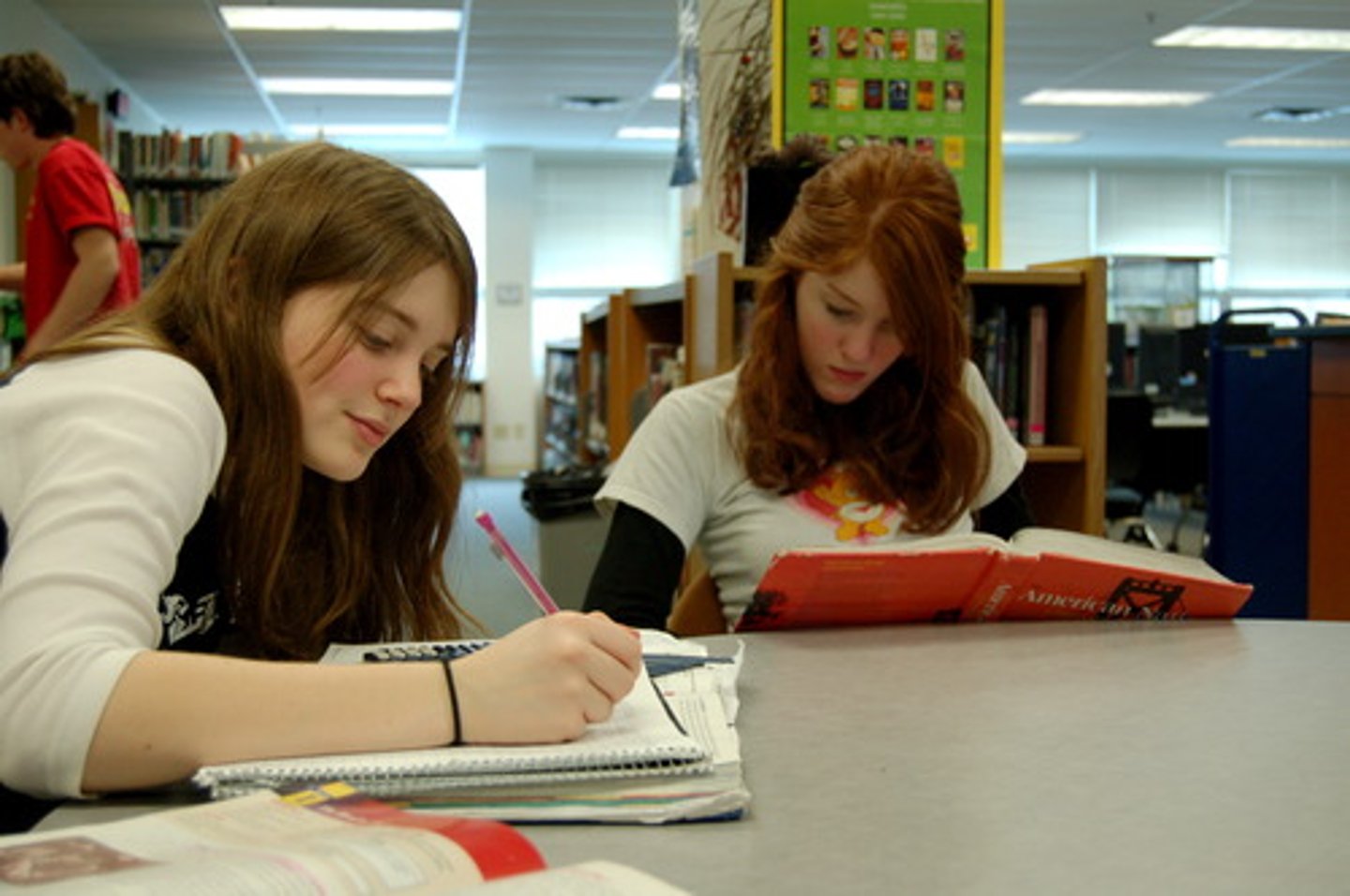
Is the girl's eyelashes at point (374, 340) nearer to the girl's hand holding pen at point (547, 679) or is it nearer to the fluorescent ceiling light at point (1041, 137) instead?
the girl's hand holding pen at point (547, 679)

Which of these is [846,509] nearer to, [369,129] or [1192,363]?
[1192,363]

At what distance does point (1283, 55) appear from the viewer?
745cm

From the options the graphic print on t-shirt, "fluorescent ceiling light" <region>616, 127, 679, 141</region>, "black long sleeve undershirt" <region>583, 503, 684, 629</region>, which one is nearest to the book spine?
the graphic print on t-shirt

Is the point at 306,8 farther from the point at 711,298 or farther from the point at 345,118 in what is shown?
the point at 711,298

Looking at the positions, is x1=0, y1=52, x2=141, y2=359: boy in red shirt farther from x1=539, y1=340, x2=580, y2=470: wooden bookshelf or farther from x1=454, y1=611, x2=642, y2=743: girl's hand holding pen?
x1=539, y1=340, x2=580, y2=470: wooden bookshelf

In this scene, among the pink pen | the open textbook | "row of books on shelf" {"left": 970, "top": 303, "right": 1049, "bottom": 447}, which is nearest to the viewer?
the open textbook

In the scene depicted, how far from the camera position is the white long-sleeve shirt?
0.71m

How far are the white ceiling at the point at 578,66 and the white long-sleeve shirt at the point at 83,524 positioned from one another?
227 inches

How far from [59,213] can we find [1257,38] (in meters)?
6.27

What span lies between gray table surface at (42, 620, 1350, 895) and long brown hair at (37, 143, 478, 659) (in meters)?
0.35

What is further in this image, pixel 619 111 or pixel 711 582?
pixel 619 111

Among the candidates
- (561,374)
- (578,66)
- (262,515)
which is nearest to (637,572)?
(262,515)

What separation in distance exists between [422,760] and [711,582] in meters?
0.94

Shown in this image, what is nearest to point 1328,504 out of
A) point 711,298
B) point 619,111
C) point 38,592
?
point 711,298
